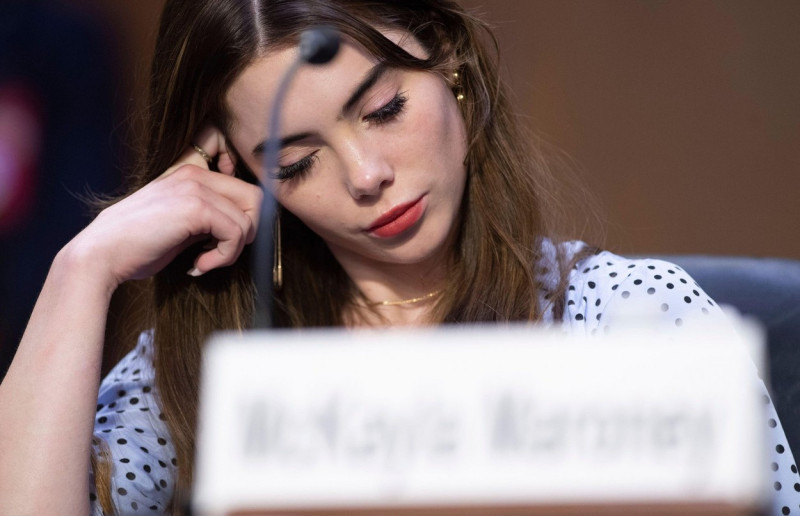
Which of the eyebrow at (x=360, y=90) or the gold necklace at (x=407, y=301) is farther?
the gold necklace at (x=407, y=301)

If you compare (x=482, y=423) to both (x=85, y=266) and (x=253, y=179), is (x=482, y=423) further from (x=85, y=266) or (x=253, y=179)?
(x=253, y=179)

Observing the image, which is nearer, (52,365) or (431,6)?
(52,365)

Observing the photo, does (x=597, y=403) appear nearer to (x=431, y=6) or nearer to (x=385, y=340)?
(x=385, y=340)

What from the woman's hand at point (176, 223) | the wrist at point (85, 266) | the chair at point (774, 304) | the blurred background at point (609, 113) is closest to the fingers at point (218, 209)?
the woman's hand at point (176, 223)

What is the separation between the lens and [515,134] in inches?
50.0

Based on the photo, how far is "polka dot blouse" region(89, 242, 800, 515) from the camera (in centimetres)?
110

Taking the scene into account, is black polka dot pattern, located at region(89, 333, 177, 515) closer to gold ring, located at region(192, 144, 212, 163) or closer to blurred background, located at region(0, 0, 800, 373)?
gold ring, located at region(192, 144, 212, 163)

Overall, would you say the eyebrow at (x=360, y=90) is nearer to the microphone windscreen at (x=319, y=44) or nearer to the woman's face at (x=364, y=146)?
the woman's face at (x=364, y=146)

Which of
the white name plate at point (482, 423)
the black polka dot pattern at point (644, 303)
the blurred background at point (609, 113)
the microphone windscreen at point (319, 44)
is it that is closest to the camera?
the white name plate at point (482, 423)

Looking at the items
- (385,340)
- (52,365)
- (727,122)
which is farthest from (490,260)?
(727,122)

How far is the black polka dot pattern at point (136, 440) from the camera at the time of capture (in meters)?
1.15

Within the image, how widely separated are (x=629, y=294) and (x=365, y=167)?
0.39m

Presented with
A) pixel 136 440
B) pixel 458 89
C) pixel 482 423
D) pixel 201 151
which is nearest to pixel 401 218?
pixel 458 89

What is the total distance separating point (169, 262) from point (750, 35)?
64.1 inches
